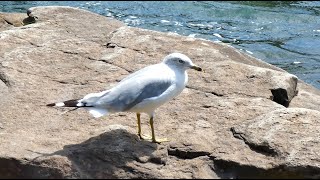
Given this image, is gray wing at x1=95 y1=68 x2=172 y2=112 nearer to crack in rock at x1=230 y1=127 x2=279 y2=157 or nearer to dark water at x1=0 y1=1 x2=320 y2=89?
crack in rock at x1=230 y1=127 x2=279 y2=157

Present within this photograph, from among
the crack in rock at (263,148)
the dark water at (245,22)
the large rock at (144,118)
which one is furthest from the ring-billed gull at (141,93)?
the dark water at (245,22)

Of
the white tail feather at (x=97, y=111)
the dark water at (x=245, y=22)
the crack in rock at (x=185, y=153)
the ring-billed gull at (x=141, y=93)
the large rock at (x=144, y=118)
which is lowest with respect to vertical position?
the dark water at (x=245, y=22)

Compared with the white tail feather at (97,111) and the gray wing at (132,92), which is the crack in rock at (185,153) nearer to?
the gray wing at (132,92)

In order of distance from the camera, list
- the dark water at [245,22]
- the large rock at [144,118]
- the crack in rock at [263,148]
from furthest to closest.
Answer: the dark water at [245,22], the crack in rock at [263,148], the large rock at [144,118]

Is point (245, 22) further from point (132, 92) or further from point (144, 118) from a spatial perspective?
point (132, 92)

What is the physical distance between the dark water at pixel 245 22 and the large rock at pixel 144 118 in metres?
2.55

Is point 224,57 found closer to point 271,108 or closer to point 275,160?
point 271,108

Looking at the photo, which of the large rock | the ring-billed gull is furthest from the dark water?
the ring-billed gull

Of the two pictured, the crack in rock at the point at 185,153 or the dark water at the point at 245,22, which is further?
the dark water at the point at 245,22

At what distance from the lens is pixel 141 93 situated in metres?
4.15

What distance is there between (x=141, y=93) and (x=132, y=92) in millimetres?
58

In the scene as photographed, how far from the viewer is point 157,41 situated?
242 inches

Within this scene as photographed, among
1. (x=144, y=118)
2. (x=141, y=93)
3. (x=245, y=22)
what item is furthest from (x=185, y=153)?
(x=245, y=22)

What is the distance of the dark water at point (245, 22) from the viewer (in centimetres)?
881
